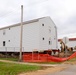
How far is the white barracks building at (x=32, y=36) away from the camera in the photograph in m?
42.5

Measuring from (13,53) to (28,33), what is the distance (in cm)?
572

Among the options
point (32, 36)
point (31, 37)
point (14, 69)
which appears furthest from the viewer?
point (31, 37)

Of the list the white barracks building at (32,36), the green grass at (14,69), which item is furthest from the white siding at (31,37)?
the green grass at (14,69)

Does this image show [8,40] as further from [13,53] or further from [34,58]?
[34,58]

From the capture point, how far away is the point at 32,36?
42.7 m

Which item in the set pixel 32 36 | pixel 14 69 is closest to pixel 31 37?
pixel 32 36

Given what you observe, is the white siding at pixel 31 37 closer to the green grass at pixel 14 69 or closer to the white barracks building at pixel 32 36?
→ the white barracks building at pixel 32 36

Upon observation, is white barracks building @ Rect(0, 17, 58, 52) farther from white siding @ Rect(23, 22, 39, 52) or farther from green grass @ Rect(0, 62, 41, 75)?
green grass @ Rect(0, 62, 41, 75)

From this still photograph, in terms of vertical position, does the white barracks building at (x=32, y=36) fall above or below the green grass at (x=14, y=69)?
above

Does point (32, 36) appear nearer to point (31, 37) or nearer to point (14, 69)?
point (31, 37)

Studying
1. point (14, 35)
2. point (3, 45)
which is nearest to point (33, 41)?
point (14, 35)

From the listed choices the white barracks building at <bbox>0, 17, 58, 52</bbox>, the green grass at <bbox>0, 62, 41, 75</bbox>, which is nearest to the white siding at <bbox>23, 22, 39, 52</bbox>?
the white barracks building at <bbox>0, 17, 58, 52</bbox>

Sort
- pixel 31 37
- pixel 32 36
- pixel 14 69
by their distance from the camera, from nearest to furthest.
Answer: pixel 14 69 → pixel 32 36 → pixel 31 37

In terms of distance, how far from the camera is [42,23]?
141 feet
